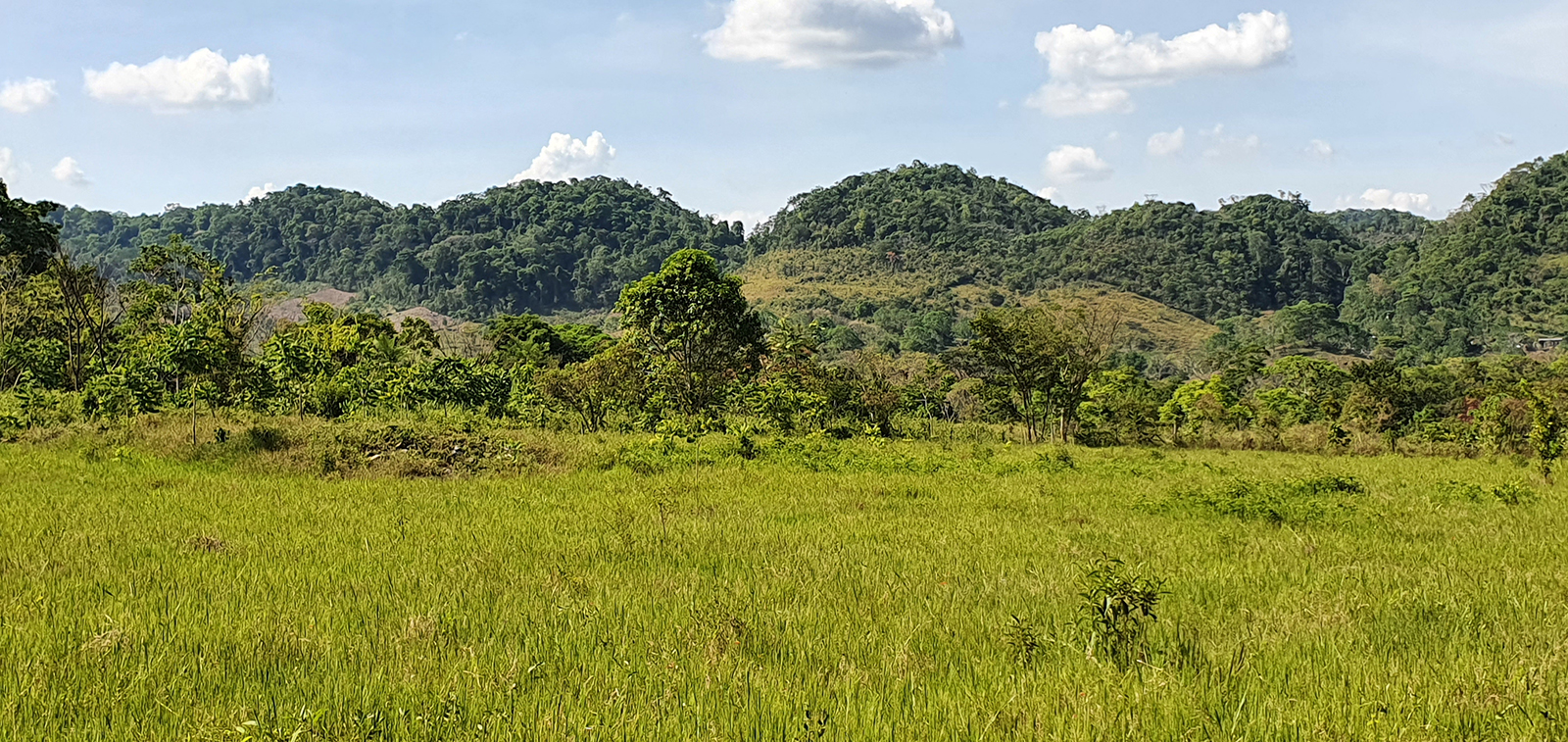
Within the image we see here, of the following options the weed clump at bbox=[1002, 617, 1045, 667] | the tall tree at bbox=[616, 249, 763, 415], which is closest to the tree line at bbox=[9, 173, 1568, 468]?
the tall tree at bbox=[616, 249, 763, 415]

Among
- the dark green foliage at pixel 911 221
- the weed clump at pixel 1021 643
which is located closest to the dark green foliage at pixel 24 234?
the weed clump at pixel 1021 643

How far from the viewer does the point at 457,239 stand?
141 m

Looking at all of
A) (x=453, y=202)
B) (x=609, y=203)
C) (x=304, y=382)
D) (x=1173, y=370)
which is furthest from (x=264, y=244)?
(x=304, y=382)

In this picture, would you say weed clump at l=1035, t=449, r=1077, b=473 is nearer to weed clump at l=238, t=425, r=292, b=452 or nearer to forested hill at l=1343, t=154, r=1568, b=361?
weed clump at l=238, t=425, r=292, b=452

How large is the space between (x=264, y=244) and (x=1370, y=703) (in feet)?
578

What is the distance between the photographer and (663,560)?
7543 mm

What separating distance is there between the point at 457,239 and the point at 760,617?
14454 cm

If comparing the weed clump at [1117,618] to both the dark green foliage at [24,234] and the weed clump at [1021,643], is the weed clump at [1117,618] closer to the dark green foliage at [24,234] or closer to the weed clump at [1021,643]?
the weed clump at [1021,643]

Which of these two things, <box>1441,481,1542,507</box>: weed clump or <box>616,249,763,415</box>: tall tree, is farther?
<box>616,249,763,415</box>: tall tree

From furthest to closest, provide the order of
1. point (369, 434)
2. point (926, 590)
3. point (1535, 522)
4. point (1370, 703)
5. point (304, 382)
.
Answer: point (304, 382)
point (369, 434)
point (1535, 522)
point (926, 590)
point (1370, 703)

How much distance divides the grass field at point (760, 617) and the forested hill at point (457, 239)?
123m

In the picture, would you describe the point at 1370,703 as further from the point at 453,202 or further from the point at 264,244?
the point at 264,244

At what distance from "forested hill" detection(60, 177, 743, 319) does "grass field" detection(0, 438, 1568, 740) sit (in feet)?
403

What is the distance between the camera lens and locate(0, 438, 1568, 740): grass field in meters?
3.99
